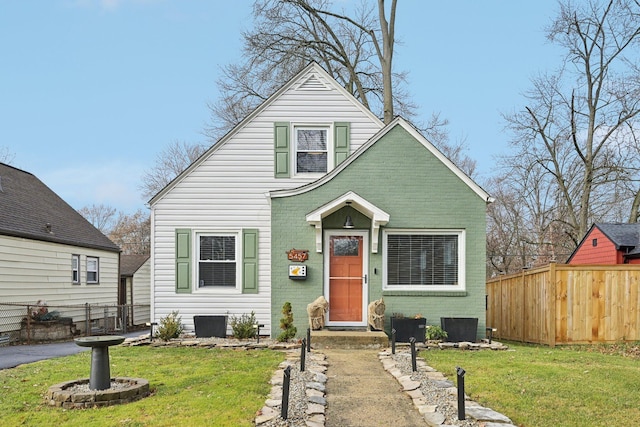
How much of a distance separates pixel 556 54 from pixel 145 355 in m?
20.7

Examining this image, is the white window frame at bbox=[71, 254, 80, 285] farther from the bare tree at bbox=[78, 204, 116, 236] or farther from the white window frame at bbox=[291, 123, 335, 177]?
the bare tree at bbox=[78, 204, 116, 236]

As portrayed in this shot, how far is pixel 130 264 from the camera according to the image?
1107 inches

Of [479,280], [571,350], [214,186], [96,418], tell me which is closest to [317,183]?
[214,186]

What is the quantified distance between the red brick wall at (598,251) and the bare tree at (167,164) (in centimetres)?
2316

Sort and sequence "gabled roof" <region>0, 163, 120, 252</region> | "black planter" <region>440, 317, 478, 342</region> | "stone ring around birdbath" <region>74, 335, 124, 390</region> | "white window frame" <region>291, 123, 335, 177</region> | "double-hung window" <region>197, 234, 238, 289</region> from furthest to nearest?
"gabled roof" <region>0, 163, 120, 252</region> → "white window frame" <region>291, 123, 335, 177</region> → "double-hung window" <region>197, 234, 238, 289</region> → "black planter" <region>440, 317, 478, 342</region> → "stone ring around birdbath" <region>74, 335, 124, 390</region>

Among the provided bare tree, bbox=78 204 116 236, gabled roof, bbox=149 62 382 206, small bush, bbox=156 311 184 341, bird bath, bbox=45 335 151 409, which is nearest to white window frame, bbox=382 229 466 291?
gabled roof, bbox=149 62 382 206

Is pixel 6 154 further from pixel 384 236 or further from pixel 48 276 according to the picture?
pixel 384 236

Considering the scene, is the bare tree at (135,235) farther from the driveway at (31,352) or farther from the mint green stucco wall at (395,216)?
the mint green stucco wall at (395,216)

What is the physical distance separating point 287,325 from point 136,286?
712 inches

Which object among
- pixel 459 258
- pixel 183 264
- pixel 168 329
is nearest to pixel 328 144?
pixel 459 258

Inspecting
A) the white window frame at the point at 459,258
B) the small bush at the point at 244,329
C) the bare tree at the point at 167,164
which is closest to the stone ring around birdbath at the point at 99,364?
the small bush at the point at 244,329

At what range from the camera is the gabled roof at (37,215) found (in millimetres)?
17234

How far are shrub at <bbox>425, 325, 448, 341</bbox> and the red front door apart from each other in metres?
1.54

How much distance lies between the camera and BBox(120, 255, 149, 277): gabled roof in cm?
2698
